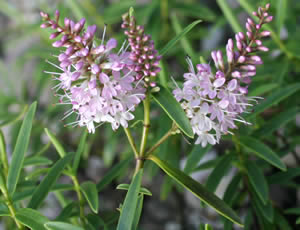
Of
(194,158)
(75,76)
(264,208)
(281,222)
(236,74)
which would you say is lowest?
(281,222)

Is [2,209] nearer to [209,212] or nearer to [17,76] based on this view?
[209,212]

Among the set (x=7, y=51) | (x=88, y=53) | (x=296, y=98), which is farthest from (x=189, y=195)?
(x=7, y=51)

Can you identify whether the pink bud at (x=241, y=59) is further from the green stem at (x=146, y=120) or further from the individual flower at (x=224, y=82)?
the green stem at (x=146, y=120)

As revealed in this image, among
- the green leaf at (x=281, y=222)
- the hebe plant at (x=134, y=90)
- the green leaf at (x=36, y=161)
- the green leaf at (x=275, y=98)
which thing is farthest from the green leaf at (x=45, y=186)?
the green leaf at (x=281, y=222)

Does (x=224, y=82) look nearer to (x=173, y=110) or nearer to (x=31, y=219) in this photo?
(x=173, y=110)

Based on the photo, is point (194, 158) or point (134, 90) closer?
point (134, 90)

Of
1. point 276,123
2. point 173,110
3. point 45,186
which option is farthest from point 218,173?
point 45,186

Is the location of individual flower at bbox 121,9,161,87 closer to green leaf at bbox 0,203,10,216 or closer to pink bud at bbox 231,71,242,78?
pink bud at bbox 231,71,242,78
